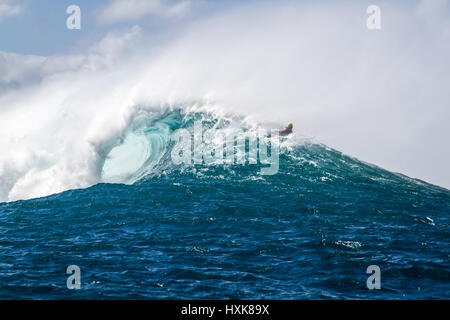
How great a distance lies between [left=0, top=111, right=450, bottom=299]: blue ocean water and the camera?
46.8 ft

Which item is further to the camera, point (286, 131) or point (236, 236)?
point (286, 131)

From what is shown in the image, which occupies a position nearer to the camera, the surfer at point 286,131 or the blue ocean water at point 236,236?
the blue ocean water at point 236,236

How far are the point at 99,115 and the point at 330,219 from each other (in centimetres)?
2046

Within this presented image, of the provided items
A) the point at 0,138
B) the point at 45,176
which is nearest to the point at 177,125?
the point at 45,176

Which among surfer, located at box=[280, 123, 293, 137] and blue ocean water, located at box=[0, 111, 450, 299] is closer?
blue ocean water, located at box=[0, 111, 450, 299]

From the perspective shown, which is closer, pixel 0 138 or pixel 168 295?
pixel 168 295

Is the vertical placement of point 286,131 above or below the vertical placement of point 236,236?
above

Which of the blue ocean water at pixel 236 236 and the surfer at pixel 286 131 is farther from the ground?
the surfer at pixel 286 131

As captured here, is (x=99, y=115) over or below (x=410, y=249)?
over

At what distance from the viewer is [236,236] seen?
18734 mm

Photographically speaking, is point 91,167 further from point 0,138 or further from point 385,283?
point 385,283

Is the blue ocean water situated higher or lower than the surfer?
lower

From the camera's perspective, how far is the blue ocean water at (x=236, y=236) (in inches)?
561

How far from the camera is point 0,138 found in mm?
36438
